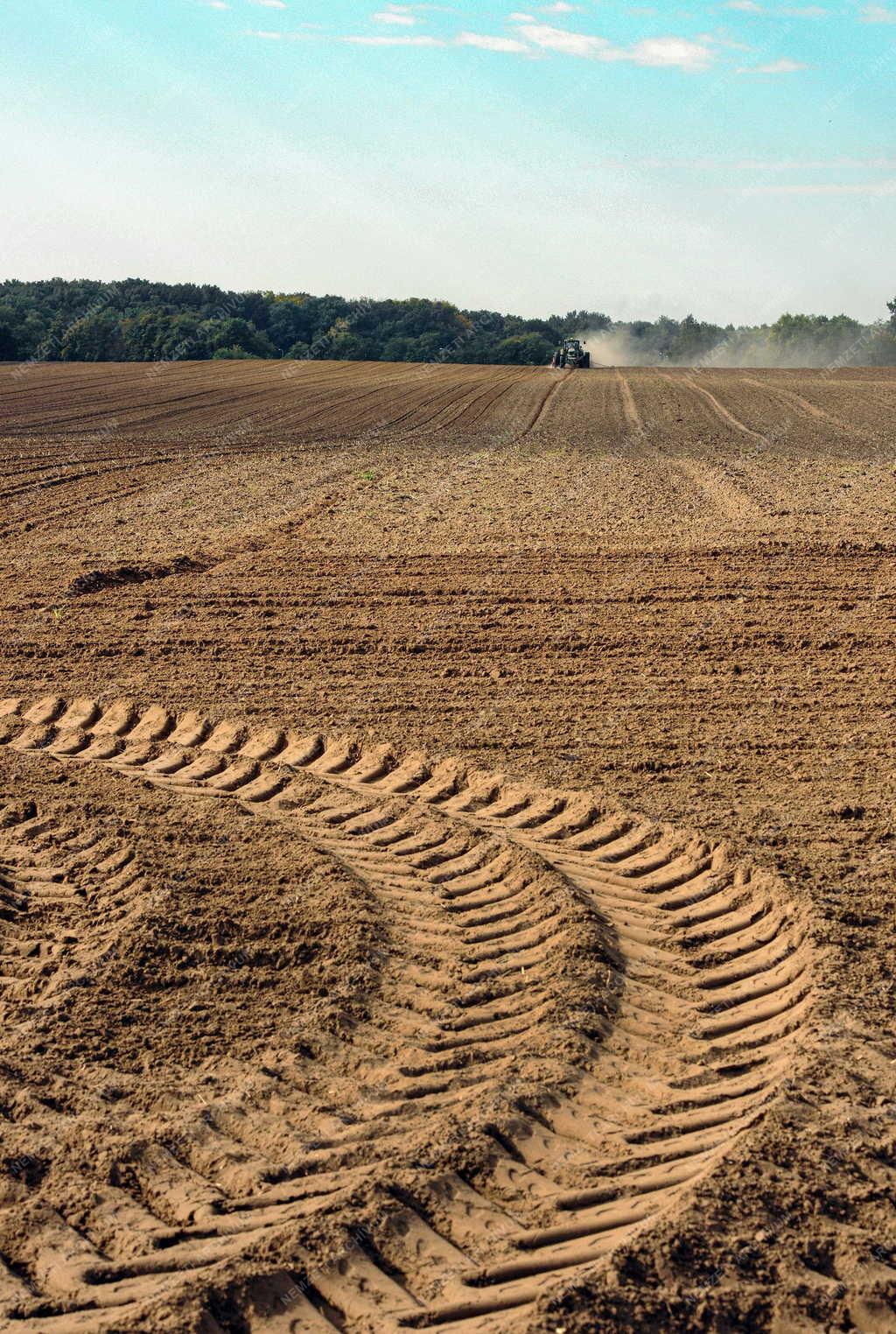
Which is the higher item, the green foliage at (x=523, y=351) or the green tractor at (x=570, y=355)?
the green foliage at (x=523, y=351)

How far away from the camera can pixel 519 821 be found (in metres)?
7.33

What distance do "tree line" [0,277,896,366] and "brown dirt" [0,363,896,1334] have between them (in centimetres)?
5623

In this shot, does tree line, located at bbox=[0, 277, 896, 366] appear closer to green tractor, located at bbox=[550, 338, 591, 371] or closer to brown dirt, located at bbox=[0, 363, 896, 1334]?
green tractor, located at bbox=[550, 338, 591, 371]

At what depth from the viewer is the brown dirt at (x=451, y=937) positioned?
389 cm

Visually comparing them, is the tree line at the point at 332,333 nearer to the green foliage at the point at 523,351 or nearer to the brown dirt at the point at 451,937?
the green foliage at the point at 523,351

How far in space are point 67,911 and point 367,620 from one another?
223 inches

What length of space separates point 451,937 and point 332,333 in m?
79.0

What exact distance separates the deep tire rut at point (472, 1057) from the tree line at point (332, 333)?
60.0 m

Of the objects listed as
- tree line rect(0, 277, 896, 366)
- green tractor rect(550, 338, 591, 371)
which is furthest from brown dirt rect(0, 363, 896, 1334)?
tree line rect(0, 277, 896, 366)

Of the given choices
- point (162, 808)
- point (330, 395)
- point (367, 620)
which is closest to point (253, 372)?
point (330, 395)

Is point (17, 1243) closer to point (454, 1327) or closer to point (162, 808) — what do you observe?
point (454, 1327)

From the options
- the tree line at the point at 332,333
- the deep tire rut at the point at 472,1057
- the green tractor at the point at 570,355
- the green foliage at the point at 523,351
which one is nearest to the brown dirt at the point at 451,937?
the deep tire rut at the point at 472,1057

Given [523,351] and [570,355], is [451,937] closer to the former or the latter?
[570,355]

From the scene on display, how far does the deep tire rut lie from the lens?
3.84 metres
